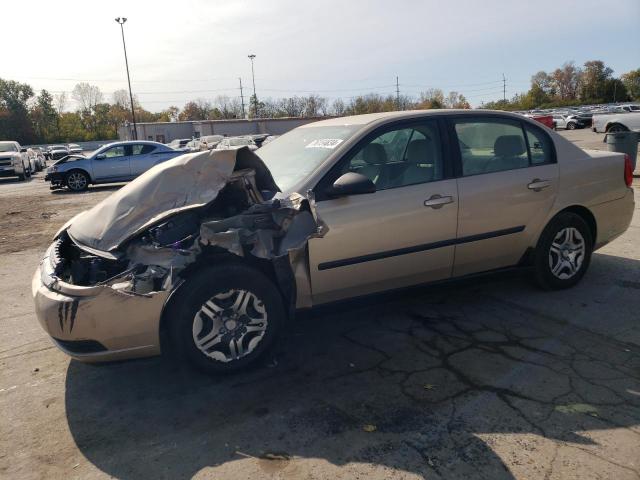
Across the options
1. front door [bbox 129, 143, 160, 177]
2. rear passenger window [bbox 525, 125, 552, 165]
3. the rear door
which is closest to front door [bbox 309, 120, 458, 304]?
the rear door

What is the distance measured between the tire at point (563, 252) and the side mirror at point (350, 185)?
2001mm

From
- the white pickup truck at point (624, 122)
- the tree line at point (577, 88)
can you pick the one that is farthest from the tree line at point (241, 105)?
the white pickup truck at point (624, 122)

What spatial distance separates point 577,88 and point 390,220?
107 meters

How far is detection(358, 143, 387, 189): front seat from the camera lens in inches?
159

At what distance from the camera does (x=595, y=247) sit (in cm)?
503

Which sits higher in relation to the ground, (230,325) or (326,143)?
(326,143)

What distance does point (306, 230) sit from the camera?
3.44 metres

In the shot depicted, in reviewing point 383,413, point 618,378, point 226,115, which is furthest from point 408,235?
point 226,115

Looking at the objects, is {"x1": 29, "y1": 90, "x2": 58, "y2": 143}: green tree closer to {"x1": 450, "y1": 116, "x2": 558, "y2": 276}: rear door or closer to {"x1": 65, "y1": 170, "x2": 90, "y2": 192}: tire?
{"x1": 65, "y1": 170, "x2": 90, "y2": 192}: tire

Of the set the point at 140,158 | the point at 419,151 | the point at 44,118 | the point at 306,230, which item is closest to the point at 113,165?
the point at 140,158

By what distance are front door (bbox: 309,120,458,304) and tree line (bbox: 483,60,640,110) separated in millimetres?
Answer: 86553

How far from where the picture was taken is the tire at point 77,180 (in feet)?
54.9

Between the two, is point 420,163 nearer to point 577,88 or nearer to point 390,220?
point 390,220

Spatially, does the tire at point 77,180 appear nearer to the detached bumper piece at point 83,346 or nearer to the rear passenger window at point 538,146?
the detached bumper piece at point 83,346
